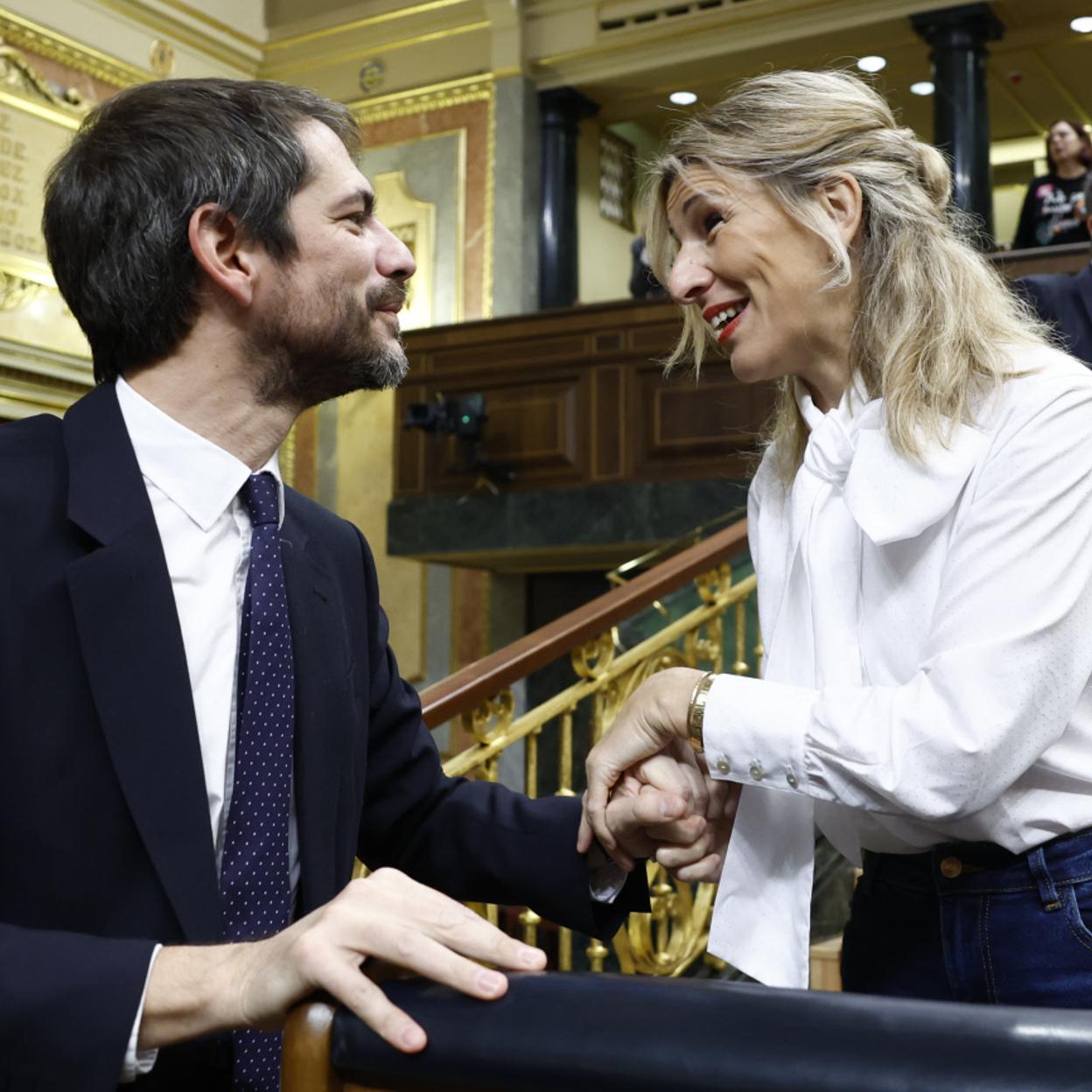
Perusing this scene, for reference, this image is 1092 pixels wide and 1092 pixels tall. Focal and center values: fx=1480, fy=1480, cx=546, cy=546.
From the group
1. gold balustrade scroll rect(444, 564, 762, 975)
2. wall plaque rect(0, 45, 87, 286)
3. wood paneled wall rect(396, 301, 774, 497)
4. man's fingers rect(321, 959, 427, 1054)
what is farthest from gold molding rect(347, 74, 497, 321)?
man's fingers rect(321, 959, 427, 1054)

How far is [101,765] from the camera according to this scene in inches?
53.3

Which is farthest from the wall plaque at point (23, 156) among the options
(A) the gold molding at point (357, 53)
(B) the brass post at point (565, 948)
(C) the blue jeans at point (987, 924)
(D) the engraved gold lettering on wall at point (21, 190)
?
(C) the blue jeans at point (987, 924)

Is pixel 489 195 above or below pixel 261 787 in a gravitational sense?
above

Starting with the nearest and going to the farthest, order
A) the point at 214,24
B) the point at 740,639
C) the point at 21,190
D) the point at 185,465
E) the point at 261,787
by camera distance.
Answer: the point at 261,787
the point at 185,465
the point at 740,639
the point at 21,190
the point at 214,24

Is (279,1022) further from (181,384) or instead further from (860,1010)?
(181,384)

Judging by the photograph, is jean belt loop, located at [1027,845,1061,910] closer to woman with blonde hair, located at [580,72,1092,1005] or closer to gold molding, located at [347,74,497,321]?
woman with blonde hair, located at [580,72,1092,1005]

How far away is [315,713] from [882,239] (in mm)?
814

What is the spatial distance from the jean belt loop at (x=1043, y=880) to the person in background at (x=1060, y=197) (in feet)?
24.4

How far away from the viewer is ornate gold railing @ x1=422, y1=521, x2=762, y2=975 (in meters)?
3.02

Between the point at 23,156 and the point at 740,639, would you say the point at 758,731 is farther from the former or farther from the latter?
the point at 23,156

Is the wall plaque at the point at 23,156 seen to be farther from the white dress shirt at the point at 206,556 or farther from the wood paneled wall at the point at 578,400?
the white dress shirt at the point at 206,556

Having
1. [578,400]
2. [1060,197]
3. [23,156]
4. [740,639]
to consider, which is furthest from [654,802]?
[23,156]

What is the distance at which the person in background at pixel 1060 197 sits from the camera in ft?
27.3

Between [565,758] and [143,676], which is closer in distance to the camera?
[143,676]
